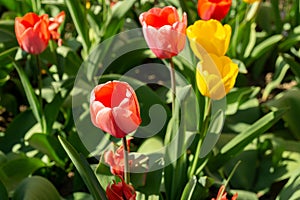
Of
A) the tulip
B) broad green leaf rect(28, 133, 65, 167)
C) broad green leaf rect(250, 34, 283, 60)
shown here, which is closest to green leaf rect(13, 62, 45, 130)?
broad green leaf rect(28, 133, 65, 167)

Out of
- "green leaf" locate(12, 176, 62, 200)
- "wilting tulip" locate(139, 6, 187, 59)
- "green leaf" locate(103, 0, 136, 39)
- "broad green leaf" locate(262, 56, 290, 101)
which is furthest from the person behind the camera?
"broad green leaf" locate(262, 56, 290, 101)

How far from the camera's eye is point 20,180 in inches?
70.7

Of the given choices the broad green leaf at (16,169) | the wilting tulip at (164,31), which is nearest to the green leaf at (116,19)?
the broad green leaf at (16,169)

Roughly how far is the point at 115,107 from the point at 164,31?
12.9 inches

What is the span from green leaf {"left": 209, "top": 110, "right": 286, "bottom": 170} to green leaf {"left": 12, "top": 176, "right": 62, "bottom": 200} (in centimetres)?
50

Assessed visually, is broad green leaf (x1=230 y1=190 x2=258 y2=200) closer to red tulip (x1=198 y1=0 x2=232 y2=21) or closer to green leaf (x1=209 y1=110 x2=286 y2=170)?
green leaf (x1=209 y1=110 x2=286 y2=170)

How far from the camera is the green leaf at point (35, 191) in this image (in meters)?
1.56

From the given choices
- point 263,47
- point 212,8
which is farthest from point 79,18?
point 263,47

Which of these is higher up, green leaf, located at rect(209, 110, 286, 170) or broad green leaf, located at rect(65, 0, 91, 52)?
broad green leaf, located at rect(65, 0, 91, 52)

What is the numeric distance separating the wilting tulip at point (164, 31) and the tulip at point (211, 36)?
3 centimetres

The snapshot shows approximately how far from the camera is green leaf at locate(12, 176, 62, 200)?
1.56 m

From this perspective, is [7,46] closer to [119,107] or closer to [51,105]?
[51,105]

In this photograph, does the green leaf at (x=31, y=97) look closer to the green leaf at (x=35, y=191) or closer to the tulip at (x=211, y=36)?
the green leaf at (x=35, y=191)

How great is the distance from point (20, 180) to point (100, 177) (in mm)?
406
